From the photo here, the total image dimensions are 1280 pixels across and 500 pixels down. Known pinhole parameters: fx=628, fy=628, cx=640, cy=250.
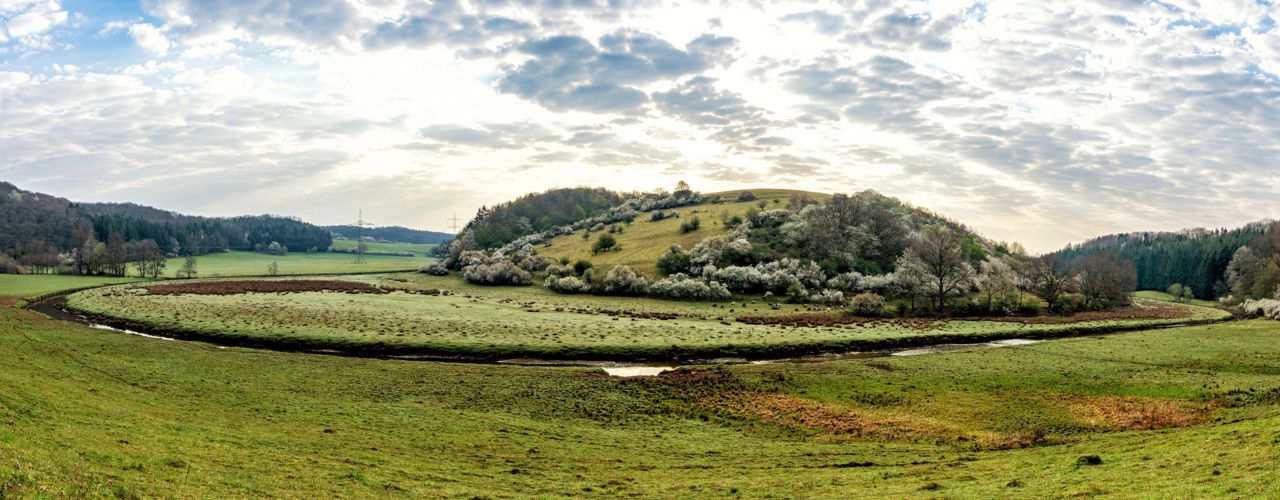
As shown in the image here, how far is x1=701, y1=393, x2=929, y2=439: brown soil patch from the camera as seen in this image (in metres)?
31.1

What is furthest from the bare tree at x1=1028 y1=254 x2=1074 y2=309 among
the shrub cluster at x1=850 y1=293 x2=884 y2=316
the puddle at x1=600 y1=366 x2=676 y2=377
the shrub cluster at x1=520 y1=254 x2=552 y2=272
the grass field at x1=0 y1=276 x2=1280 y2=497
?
the shrub cluster at x1=520 y1=254 x2=552 y2=272

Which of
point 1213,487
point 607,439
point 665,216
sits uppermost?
point 665,216

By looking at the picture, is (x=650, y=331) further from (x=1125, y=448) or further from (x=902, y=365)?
(x=1125, y=448)

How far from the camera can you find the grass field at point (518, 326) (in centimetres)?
5556

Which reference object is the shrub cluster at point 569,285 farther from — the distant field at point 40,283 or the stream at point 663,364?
the distant field at point 40,283

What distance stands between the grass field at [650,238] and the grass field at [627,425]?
273ft

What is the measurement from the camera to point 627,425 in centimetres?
3212

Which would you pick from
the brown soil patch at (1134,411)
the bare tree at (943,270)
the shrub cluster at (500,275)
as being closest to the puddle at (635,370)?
the brown soil patch at (1134,411)

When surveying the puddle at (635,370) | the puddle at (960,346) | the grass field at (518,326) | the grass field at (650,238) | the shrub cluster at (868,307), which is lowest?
the puddle at (635,370)

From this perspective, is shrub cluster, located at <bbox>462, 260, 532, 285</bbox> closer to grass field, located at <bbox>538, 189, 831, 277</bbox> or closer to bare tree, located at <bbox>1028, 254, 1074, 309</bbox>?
grass field, located at <bbox>538, 189, 831, 277</bbox>

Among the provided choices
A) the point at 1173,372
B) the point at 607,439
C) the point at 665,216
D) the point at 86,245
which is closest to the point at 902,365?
the point at 1173,372

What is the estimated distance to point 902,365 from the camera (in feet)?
160

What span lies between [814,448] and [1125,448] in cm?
1153

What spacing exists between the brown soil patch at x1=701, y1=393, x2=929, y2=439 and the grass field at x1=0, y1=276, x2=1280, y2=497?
19 centimetres
